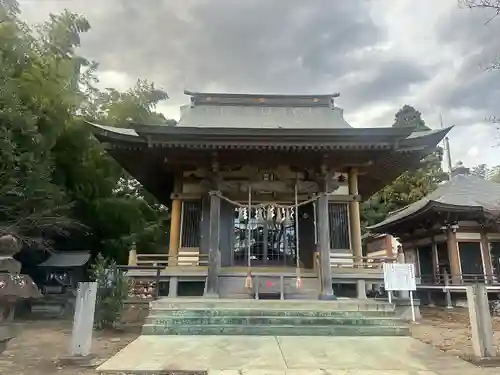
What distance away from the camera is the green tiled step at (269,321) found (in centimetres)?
653

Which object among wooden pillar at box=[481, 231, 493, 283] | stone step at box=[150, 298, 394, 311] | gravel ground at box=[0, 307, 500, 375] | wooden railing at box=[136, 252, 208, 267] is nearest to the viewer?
gravel ground at box=[0, 307, 500, 375]

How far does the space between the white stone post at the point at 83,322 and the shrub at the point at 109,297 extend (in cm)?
236

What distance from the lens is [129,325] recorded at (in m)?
7.48

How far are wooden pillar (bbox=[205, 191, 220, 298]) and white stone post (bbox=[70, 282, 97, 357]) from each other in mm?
3598

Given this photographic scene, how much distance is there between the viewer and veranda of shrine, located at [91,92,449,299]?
8539mm

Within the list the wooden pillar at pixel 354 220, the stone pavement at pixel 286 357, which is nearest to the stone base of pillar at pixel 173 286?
the stone pavement at pixel 286 357

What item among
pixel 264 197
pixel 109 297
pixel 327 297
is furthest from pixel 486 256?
pixel 109 297

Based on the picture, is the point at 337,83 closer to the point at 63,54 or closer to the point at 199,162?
the point at 199,162

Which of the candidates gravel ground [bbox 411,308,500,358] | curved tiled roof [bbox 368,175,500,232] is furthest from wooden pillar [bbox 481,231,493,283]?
gravel ground [bbox 411,308,500,358]

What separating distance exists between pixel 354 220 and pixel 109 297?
665cm

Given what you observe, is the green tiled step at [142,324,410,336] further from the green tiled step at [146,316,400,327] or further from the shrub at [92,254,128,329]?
the shrub at [92,254,128,329]

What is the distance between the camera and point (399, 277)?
808 centimetres

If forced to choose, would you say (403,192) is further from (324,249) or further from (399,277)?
(324,249)

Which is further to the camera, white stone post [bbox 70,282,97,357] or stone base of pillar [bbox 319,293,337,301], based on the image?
stone base of pillar [bbox 319,293,337,301]
